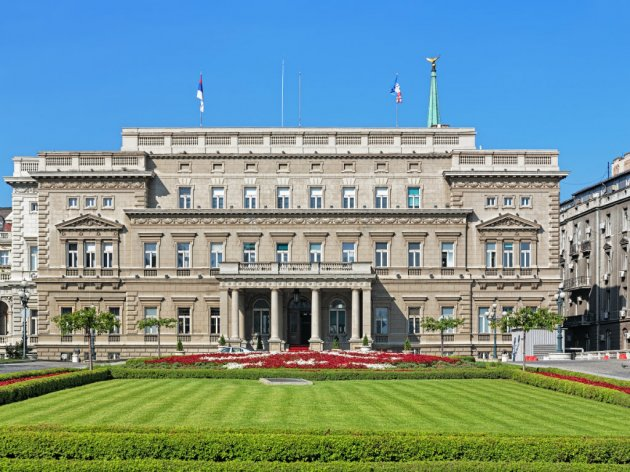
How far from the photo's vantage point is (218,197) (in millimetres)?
80000

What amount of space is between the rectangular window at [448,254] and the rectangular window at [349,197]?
874 cm

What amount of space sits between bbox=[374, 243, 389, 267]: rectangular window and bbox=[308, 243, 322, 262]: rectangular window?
4.92 meters

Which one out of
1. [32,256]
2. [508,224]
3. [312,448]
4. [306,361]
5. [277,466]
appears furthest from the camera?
[32,256]

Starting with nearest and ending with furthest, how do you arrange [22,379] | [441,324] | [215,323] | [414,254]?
[22,379]
[441,324]
[215,323]
[414,254]

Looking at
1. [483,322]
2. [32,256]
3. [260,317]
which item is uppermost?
[32,256]

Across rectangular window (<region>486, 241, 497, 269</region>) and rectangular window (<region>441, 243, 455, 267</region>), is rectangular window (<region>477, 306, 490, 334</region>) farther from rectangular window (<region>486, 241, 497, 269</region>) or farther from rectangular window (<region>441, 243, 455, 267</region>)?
rectangular window (<region>441, 243, 455, 267</region>)

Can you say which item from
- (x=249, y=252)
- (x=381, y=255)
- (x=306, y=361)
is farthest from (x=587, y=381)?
(x=249, y=252)

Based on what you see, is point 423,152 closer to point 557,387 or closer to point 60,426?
point 557,387

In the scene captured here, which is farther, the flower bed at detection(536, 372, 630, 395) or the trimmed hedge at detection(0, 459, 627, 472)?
the flower bed at detection(536, 372, 630, 395)

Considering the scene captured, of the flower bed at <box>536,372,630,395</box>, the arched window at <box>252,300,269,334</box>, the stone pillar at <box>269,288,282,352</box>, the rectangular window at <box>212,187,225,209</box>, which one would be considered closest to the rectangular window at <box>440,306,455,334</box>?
the stone pillar at <box>269,288,282,352</box>

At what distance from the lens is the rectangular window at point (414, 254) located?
7850cm

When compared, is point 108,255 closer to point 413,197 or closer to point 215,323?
point 215,323

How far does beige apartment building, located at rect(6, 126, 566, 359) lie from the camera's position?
77938 millimetres

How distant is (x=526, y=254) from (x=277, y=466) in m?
59.8
